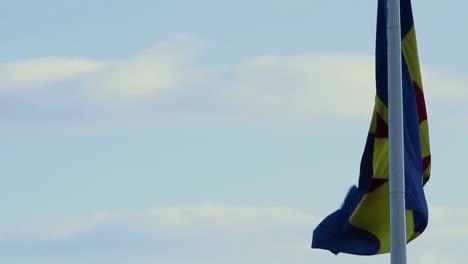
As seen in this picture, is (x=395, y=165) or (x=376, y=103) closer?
(x=395, y=165)

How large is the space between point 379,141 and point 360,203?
34.6 inches

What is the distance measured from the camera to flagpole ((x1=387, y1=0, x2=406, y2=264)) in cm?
1477

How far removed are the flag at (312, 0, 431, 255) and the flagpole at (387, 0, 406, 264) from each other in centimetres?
79

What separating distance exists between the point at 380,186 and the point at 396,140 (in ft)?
4.28

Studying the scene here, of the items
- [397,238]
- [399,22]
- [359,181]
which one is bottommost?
[397,238]

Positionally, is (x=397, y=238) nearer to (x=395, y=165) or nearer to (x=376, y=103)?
(x=395, y=165)

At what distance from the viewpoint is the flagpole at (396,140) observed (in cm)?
1477

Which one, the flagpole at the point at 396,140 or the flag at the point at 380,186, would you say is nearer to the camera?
the flagpole at the point at 396,140

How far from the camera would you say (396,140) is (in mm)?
14961

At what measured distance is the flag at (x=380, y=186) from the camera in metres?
16.0

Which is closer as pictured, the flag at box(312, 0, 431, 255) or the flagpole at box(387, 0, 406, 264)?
the flagpole at box(387, 0, 406, 264)

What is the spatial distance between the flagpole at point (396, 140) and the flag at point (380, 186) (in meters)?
0.79

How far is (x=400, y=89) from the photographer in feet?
Result: 49.9

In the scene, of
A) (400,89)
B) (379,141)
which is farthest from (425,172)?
(400,89)
